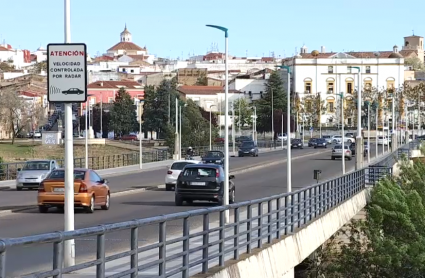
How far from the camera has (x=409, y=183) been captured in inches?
2109

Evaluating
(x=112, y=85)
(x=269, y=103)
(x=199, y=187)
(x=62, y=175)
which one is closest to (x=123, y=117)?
(x=269, y=103)

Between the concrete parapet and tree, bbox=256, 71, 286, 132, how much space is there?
132 meters

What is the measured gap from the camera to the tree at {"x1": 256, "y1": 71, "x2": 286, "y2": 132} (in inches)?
6462

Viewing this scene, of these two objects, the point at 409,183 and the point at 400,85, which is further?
the point at 400,85

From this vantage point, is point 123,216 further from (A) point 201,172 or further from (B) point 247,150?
(B) point 247,150

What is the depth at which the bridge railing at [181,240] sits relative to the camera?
8.68m

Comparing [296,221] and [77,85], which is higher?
[77,85]

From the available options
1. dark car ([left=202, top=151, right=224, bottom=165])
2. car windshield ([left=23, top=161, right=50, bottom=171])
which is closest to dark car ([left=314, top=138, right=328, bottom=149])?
dark car ([left=202, top=151, right=224, bottom=165])

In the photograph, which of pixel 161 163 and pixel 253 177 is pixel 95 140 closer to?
pixel 161 163

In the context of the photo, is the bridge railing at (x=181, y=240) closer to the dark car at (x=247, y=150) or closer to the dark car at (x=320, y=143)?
the dark car at (x=247, y=150)

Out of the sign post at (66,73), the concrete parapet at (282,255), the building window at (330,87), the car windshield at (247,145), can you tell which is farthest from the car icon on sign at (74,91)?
the building window at (330,87)

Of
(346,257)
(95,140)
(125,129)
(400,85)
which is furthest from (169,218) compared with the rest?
(400,85)

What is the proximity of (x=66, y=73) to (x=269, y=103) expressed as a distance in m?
152

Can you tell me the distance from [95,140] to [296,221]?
7681 centimetres
